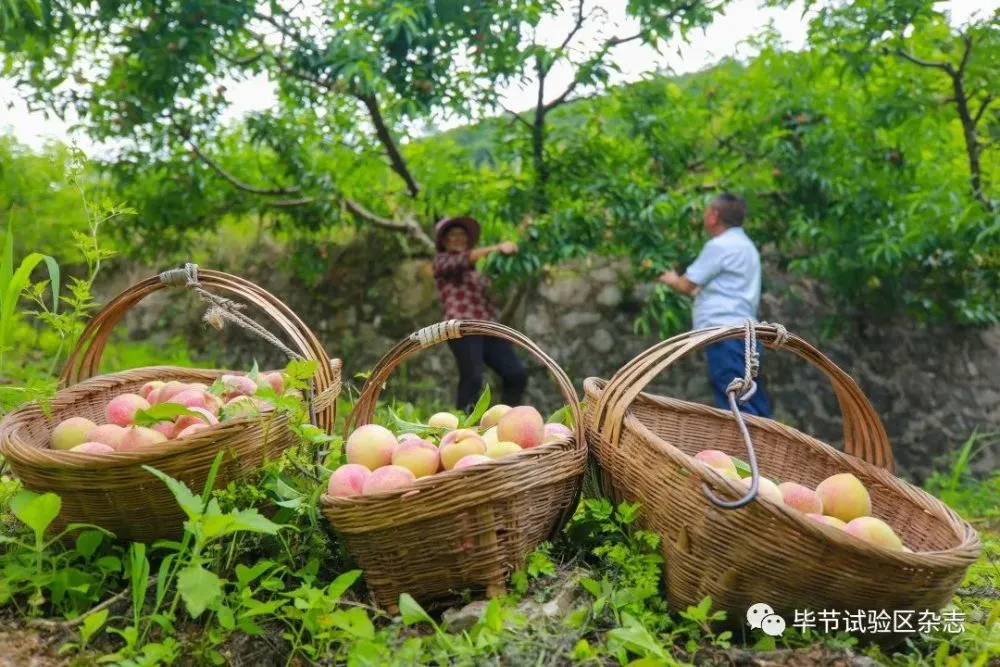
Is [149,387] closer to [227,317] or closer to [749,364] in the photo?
[227,317]

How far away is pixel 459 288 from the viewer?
436cm

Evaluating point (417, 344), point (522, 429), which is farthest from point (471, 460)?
point (417, 344)

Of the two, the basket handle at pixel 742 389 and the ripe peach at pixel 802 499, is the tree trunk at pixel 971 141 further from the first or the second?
the ripe peach at pixel 802 499

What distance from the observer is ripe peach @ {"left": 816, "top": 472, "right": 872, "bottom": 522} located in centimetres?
158

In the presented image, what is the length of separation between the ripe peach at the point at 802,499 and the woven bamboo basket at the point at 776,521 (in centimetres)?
15

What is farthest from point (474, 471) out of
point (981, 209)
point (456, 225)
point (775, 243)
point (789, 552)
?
point (775, 243)

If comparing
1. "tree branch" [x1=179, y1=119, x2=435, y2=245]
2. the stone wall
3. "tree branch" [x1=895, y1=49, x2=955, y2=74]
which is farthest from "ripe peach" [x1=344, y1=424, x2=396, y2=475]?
the stone wall

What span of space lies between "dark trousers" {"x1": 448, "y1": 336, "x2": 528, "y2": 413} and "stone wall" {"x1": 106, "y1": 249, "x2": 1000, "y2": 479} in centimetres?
66

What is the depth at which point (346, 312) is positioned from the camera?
18.1 feet

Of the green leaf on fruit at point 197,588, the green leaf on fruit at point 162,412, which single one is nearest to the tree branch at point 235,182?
the green leaf on fruit at point 162,412

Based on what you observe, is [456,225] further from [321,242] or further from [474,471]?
[474,471]

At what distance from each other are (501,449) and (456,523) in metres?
0.19

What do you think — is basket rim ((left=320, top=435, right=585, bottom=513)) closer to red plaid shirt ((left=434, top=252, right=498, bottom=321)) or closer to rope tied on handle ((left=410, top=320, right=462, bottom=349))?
rope tied on handle ((left=410, top=320, right=462, bottom=349))

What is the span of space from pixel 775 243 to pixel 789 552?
11.9 feet
